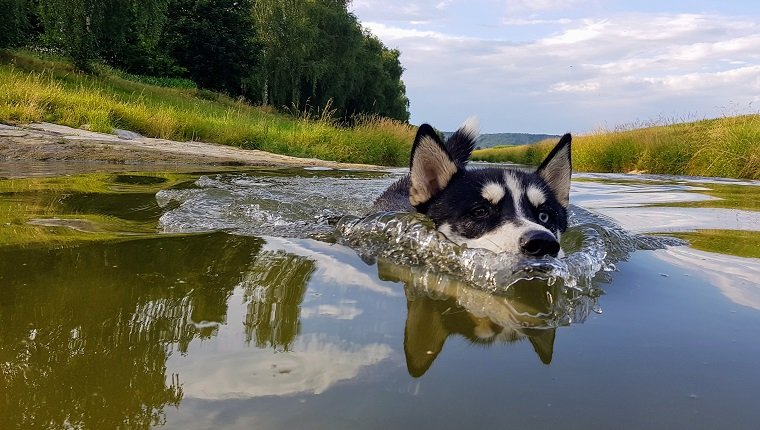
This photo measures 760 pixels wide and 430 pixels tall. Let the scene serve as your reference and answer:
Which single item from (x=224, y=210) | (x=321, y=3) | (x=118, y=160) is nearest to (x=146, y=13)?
(x=118, y=160)

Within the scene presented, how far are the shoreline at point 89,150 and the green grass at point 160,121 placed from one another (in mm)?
1029

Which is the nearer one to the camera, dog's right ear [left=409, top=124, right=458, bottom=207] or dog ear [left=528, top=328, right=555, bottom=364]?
dog ear [left=528, top=328, right=555, bottom=364]

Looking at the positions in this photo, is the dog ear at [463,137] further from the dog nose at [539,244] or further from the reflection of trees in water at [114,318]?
the reflection of trees in water at [114,318]

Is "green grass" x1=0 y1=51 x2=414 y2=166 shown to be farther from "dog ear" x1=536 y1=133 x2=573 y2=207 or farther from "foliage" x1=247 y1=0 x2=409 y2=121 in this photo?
"foliage" x1=247 y1=0 x2=409 y2=121

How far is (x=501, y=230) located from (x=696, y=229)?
92.0 inches

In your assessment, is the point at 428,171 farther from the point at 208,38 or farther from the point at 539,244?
the point at 208,38

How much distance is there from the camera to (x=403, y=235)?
11.1ft

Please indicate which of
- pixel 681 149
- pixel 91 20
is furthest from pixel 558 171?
pixel 91 20

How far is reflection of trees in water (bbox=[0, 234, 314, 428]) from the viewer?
1.12 metres

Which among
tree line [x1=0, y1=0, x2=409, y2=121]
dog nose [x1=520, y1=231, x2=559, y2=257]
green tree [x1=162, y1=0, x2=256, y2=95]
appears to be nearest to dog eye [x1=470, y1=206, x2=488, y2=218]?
dog nose [x1=520, y1=231, x2=559, y2=257]

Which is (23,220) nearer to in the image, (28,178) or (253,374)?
(253,374)

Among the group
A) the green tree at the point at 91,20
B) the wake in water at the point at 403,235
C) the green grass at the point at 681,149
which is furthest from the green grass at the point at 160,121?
the wake in water at the point at 403,235

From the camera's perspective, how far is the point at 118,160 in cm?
937

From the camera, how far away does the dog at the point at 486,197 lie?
3.13 meters
